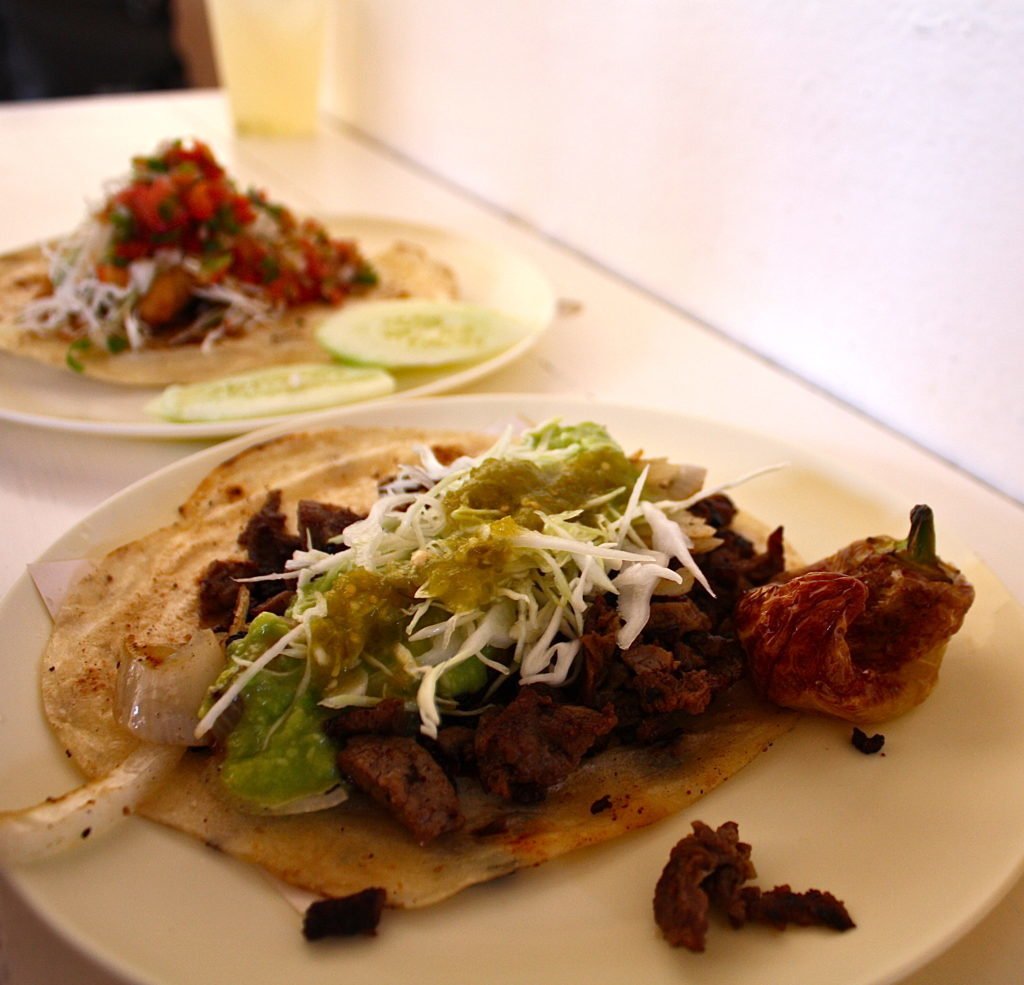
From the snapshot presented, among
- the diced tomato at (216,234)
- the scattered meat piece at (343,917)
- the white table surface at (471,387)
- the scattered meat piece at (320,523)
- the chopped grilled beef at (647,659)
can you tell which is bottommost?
the white table surface at (471,387)

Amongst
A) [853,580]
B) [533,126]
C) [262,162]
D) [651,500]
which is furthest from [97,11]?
[853,580]

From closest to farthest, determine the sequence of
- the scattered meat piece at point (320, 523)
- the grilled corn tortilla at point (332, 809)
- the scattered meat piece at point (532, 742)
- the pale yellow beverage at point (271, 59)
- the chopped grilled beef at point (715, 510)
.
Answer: the grilled corn tortilla at point (332, 809), the scattered meat piece at point (532, 742), the scattered meat piece at point (320, 523), the chopped grilled beef at point (715, 510), the pale yellow beverage at point (271, 59)

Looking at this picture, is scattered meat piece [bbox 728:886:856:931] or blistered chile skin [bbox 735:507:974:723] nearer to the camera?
scattered meat piece [bbox 728:886:856:931]

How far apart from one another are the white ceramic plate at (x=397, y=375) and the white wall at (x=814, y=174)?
548 mm

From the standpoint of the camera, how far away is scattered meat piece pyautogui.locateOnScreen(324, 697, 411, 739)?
1.58 meters

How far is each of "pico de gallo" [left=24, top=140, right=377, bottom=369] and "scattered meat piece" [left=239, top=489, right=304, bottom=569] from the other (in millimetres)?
1289

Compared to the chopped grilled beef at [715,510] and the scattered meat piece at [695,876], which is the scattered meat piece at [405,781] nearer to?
the scattered meat piece at [695,876]

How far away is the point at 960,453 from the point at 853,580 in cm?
111

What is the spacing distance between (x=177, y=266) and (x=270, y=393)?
0.91 meters

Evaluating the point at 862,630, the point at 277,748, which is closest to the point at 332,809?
the point at 277,748

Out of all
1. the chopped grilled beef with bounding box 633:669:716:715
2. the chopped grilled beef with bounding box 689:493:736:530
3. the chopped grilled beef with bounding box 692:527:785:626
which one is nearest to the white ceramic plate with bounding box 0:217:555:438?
the chopped grilled beef with bounding box 689:493:736:530

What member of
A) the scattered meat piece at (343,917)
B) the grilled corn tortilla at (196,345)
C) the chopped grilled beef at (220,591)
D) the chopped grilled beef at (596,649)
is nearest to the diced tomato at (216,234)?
the grilled corn tortilla at (196,345)

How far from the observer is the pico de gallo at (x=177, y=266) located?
3.18m

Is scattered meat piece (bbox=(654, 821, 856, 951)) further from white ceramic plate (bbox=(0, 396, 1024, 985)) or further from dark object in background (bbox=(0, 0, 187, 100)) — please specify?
dark object in background (bbox=(0, 0, 187, 100))
